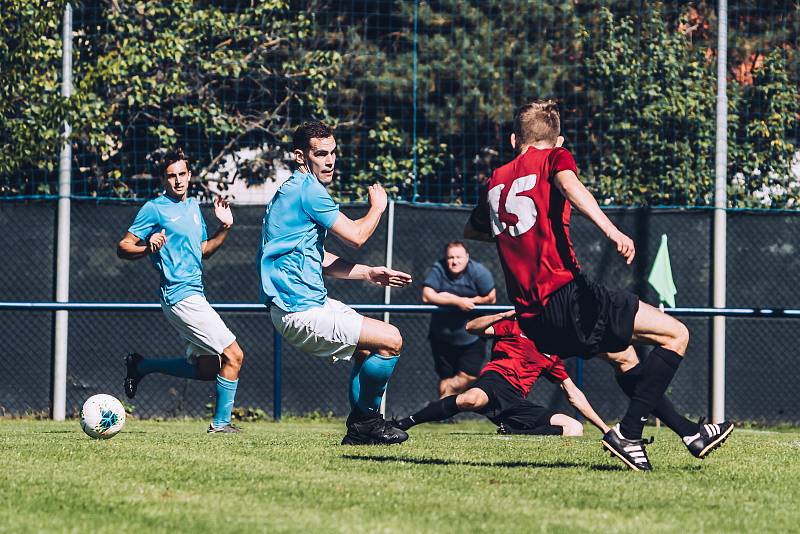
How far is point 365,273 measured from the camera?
791 centimetres

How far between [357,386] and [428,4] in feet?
28.1

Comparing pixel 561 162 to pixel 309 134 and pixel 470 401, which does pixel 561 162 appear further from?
pixel 470 401

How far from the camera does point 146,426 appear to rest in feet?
37.3

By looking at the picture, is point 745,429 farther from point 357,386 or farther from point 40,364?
point 40,364

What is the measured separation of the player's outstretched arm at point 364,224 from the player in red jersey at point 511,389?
148 cm

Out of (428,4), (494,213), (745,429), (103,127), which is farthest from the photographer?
(428,4)

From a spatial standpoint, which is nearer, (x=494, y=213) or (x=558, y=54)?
(x=494, y=213)

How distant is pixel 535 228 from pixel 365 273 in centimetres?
158

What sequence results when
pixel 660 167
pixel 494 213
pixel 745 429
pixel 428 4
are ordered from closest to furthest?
pixel 494 213
pixel 745 429
pixel 660 167
pixel 428 4

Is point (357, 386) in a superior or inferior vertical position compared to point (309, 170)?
inferior

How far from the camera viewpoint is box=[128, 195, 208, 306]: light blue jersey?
31.4ft

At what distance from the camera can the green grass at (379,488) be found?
15.9ft

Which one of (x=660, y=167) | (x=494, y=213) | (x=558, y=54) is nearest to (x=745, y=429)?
(x=660, y=167)

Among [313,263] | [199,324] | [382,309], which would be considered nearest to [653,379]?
[313,263]
